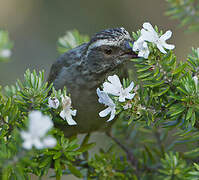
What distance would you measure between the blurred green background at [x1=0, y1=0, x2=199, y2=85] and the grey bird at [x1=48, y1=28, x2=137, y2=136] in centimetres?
325

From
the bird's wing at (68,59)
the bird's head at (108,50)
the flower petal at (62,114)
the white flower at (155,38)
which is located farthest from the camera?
the bird's wing at (68,59)

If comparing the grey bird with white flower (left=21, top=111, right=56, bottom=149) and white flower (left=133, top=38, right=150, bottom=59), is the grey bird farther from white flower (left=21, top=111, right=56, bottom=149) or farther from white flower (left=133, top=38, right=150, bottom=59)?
white flower (left=21, top=111, right=56, bottom=149)

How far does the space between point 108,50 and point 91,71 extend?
0.72 feet

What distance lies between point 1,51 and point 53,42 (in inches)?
147

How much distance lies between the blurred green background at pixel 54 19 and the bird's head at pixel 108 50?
3.29 meters

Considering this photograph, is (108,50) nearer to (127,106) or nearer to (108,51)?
(108,51)

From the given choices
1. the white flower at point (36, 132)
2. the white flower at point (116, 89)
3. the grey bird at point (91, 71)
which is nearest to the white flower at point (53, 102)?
the white flower at point (116, 89)

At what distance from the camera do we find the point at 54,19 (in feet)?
21.0

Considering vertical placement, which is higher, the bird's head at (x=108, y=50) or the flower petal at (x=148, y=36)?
the bird's head at (x=108, y=50)

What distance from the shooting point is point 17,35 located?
6.33 metres

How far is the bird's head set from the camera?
2.44 m

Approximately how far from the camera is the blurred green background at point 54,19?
605 centimetres

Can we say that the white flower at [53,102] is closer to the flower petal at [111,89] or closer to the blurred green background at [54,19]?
the flower petal at [111,89]

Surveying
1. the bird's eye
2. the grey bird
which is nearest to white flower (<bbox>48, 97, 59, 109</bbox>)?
the grey bird
